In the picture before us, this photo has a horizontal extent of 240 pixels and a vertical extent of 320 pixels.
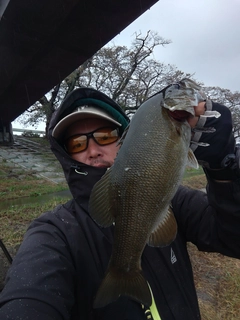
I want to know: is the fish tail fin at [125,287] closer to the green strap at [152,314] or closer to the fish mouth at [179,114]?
the green strap at [152,314]

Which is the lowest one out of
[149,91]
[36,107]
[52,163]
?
[52,163]

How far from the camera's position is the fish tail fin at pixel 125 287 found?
1.37m

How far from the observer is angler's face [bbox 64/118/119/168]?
2074 mm

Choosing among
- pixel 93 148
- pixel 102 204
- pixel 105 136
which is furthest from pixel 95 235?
pixel 105 136

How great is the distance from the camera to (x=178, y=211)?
2172 mm

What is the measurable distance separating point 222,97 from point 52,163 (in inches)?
1020

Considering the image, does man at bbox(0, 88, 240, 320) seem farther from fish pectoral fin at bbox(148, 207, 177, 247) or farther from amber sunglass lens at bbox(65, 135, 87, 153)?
fish pectoral fin at bbox(148, 207, 177, 247)

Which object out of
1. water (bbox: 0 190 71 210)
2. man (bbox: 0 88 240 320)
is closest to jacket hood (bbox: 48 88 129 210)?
man (bbox: 0 88 240 320)

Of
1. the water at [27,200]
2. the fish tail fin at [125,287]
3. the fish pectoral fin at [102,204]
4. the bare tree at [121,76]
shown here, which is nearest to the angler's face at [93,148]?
the fish pectoral fin at [102,204]

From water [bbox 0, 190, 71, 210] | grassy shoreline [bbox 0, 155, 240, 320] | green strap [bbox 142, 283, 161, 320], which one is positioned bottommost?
water [bbox 0, 190, 71, 210]

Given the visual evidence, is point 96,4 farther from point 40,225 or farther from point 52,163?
point 52,163

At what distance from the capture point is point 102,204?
1473mm

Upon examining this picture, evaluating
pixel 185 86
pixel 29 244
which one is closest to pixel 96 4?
pixel 185 86

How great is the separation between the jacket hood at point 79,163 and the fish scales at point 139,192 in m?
0.49
